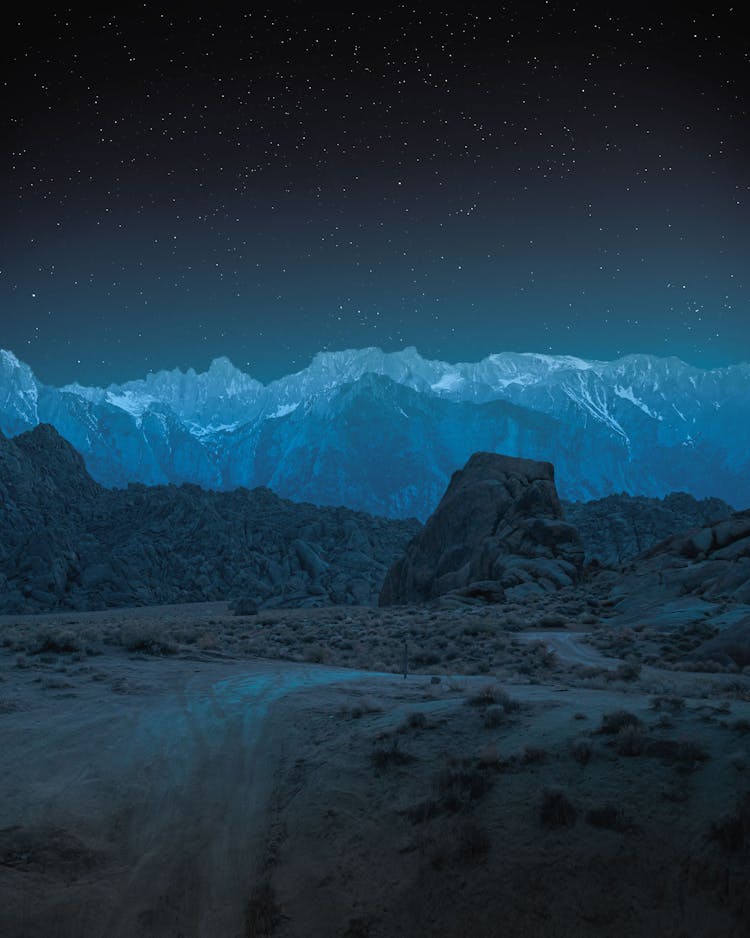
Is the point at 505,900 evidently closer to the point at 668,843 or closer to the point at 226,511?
the point at 668,843

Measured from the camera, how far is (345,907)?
599cm

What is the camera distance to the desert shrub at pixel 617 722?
26.7 feet

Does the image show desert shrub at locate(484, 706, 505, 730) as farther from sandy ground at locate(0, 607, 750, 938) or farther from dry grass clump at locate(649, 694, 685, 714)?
dry grass clump at locate(649, 694, 685, 714)

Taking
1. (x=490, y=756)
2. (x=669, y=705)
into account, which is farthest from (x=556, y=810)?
(x=669, y=705)

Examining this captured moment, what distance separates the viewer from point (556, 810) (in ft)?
21.4

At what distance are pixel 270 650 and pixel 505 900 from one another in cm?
1658

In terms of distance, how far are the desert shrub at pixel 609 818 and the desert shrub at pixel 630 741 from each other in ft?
4.05

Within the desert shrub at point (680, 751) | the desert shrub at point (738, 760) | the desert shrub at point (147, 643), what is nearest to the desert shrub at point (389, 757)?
the desert shrub at point (680, 751)

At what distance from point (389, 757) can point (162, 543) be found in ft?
258

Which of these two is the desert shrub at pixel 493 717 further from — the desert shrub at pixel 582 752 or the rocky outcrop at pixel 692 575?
the rocky outcrop at pixel 692 575

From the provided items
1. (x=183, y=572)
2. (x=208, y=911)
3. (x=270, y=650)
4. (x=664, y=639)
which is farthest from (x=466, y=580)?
(x=183, y=572)

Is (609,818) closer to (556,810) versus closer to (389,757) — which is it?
(556,810)

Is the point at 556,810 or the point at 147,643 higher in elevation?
the point at 556,810

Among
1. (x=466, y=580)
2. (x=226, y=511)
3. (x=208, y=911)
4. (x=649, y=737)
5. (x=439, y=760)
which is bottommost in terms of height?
(x=208, y=911)
